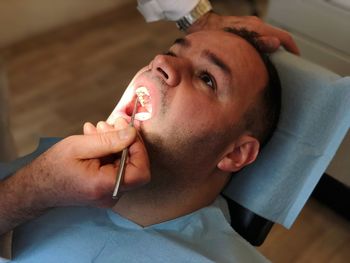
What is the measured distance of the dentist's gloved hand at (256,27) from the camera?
4.17ft

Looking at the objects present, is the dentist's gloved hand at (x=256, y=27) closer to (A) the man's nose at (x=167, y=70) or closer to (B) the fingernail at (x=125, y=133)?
(A) the man's nose at (x=167, y=70)

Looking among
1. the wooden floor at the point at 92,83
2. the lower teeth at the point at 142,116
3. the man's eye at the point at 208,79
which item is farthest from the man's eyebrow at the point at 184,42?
the wooden floor at the point at 92,83

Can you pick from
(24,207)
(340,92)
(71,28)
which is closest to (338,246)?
(340,92)

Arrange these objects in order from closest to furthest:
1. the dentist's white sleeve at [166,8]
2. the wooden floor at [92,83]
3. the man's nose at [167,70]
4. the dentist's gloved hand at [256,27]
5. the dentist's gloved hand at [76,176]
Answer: the dentist's gloved hand at [76,176] → the man's nose at [167,70] → the dentist's gloved hand at [256,27] → the dentist's white sleeve at [166,8] → the wooden floor at [92,83]

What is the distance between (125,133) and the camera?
2.95ft

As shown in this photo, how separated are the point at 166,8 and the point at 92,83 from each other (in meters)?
1.17

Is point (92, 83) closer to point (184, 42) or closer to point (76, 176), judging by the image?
point (184, 42)

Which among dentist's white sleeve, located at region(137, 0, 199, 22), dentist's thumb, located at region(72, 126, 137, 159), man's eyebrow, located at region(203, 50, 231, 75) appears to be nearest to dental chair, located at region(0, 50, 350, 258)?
man's eyebrow, located at region(203, 50, 231, 75)

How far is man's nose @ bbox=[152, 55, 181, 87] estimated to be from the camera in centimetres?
105

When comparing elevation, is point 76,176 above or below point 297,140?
above

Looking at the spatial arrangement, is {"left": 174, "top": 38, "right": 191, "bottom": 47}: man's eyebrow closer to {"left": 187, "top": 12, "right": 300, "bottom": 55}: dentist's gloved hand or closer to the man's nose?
the man's nose

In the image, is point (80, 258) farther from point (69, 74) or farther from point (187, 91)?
point (69, 74)

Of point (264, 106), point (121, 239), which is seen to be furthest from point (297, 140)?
point (121, 239)

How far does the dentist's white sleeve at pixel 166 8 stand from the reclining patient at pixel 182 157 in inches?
11.0
